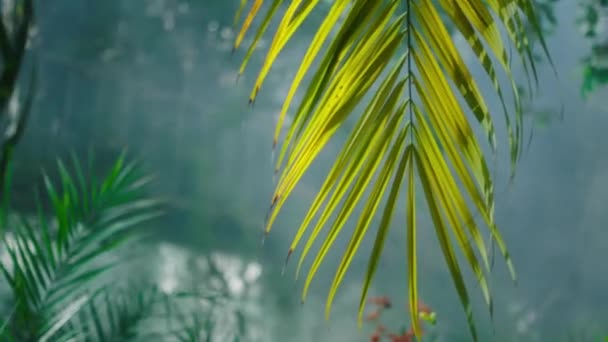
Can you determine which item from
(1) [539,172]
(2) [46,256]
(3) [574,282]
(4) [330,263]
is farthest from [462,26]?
(1) [539,172]

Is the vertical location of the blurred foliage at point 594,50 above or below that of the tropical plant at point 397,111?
above

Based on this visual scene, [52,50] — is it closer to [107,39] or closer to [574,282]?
[107,39]

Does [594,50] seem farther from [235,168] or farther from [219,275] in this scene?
[235,168]

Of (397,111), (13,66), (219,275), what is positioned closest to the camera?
(397,111)

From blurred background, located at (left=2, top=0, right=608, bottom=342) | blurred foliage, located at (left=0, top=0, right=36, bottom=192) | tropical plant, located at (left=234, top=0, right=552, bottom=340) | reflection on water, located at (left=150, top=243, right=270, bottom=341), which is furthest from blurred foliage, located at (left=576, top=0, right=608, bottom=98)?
blurred background, located at (left=2, top=0, right=608, bottom=342)

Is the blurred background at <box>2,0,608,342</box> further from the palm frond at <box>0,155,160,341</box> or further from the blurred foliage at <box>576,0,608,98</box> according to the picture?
the palm frond at <box>0,155,160,341</box>

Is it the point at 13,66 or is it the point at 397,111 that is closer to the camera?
the point at 397,111

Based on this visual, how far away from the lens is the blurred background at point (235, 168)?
39.7 feet

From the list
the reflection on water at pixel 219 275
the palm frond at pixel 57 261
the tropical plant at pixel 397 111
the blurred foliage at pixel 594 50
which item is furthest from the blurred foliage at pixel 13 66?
the reflection on water at pixel 219 275

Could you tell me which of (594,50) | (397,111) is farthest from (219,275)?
(397,111)

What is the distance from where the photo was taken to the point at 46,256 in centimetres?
110

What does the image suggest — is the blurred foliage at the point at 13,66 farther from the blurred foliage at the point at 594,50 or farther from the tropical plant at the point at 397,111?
the blurred foliage at the point at 594,50

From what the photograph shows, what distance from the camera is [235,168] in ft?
59.2

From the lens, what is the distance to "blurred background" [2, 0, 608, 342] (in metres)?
Result: 12.1
